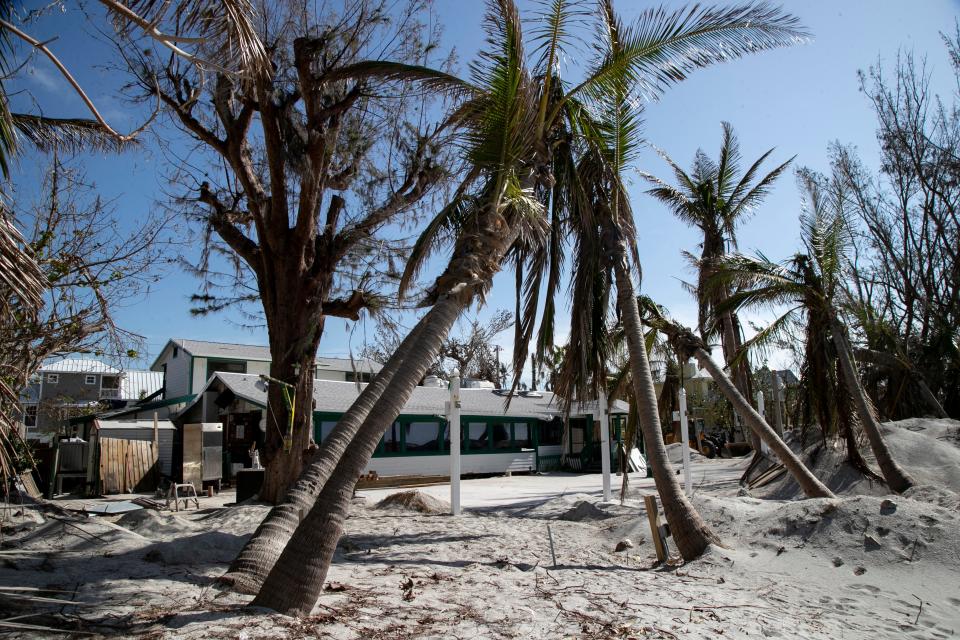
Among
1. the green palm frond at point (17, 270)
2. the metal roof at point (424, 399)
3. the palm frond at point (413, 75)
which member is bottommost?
the metal roof at point (424, 399)

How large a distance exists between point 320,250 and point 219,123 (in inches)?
120

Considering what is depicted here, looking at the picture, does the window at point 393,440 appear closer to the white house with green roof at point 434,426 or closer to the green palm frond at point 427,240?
the white house with green roof at point 434,426

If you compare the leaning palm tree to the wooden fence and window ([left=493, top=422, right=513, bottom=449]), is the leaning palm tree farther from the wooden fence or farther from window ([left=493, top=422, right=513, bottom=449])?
the wooden fence

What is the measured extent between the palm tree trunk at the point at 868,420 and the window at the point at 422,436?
14057 millimetres

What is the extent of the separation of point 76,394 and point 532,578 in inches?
1407

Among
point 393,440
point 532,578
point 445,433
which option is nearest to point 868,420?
point 532,578

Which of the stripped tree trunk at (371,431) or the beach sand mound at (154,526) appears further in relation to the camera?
the beach sand mound at (154,526)

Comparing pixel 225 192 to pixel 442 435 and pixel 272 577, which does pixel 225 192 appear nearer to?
pixel 272 577

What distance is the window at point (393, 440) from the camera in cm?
2053

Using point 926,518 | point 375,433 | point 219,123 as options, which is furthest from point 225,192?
point 926,518

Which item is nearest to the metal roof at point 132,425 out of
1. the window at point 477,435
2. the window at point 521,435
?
the window at point 477,435

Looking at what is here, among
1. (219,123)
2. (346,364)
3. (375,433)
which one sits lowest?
(375,433)

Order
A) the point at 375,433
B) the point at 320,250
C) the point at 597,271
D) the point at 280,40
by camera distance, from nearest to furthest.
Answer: the point at 375,433, the point at 597,271, the point at 280,40, the point at 320,250

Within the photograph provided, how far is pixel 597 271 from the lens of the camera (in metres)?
8.81
